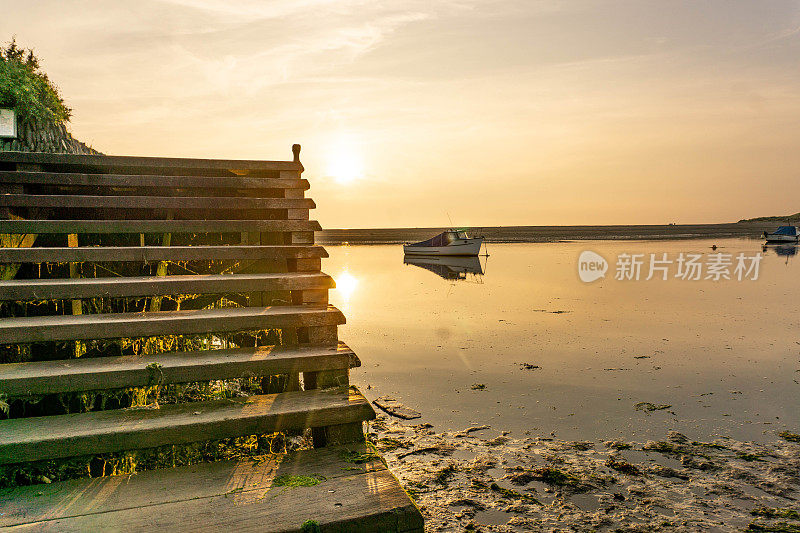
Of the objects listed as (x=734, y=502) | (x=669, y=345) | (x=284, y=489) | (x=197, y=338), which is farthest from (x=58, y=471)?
(x=669, y=345)

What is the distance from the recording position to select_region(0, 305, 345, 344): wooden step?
3.97 m

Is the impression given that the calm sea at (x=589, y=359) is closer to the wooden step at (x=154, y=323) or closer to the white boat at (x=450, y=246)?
the wooden step at (x=154, y=323)

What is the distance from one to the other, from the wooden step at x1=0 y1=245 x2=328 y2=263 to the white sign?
10072mm

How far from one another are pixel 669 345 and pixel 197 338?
9167mm

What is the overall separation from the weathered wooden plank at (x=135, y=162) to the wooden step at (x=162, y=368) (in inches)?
116

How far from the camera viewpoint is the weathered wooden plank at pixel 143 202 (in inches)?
214

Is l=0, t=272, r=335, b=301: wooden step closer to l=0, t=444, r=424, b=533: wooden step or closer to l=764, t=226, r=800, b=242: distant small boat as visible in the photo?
l=0, t=444, r=424, b=533: wooden step

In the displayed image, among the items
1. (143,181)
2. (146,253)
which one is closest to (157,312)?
(146,253)

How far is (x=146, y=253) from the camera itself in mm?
5012

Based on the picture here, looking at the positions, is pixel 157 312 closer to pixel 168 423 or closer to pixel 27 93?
pixel 168 423

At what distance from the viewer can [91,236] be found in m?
6.29

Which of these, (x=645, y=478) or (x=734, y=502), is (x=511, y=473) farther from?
(x=734, y=502)

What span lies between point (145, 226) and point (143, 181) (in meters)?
0.87

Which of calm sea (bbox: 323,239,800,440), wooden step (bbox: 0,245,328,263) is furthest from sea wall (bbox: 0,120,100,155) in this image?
calm sea (bbox: 323,239,800,440)
